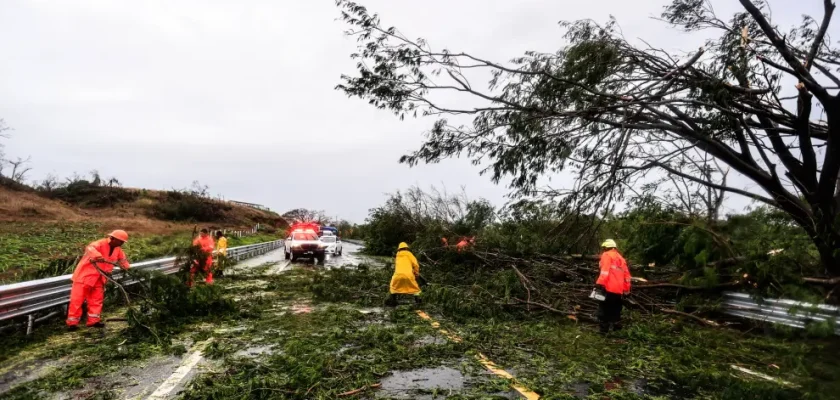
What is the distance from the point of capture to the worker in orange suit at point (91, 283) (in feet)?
24.3

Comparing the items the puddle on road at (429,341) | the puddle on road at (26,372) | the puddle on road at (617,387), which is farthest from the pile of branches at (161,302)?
the puddle on road at (617,387)

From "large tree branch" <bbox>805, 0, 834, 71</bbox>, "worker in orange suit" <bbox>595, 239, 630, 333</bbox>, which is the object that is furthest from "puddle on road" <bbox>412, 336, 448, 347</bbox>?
"large tree branch" <bbox>805, 0, 834, 71</bbox>

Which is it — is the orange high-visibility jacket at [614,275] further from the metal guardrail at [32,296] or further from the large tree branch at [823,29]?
the metal guardrail at [32,296]

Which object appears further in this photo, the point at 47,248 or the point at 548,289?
the point at 47,248

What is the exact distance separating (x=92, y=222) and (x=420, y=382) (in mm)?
42703

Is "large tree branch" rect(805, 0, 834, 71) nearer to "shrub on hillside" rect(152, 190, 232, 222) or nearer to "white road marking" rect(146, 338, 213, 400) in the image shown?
"white road marking" rect(146, 338, 213, 400)

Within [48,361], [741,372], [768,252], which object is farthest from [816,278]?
[48,361]

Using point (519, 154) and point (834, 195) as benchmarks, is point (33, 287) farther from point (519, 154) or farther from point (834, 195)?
point (834, 195)

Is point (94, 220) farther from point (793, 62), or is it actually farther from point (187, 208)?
point (793, 62)

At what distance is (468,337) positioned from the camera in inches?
284

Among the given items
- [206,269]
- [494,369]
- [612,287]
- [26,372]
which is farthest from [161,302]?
[612,287]

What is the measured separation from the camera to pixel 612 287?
7828 mm

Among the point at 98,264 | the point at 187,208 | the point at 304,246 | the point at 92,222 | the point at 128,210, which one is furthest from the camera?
the point at 187,208

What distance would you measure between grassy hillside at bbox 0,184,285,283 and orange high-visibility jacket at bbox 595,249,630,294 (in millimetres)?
9954
